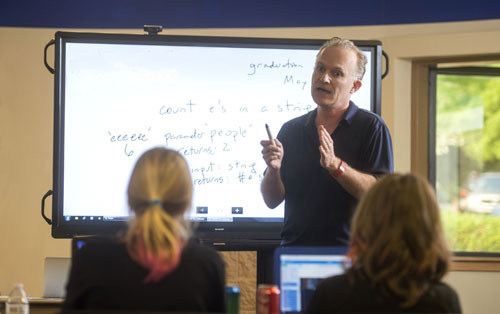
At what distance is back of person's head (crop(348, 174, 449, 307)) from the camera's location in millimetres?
1430

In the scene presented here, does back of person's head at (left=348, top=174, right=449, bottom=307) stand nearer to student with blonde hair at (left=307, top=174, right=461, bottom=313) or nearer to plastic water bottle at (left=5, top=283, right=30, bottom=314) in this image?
student with blonde hair at (left=307, top=174, right=461, bottom=313)

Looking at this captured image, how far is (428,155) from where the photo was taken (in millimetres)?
4215

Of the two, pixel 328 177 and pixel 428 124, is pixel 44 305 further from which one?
pixel 428 124

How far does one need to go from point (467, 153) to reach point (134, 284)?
11.1 ft

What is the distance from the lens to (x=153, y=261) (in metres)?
1.44

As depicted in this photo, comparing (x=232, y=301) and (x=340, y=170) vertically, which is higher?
(x=340, y=170)

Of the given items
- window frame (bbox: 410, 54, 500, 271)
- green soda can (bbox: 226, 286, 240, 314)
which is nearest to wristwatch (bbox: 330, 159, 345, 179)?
green soda can (bbox: 226, 286, 240, 314)

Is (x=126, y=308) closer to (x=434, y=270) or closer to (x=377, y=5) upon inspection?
(x=434, y=270)

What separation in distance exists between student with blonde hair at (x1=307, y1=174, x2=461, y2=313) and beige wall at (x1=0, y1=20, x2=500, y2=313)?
2584 millimetres

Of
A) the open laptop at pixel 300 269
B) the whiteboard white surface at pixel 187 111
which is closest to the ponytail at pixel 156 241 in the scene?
the open laptop at pixel 300 269

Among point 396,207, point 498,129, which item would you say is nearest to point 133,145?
point 396,207

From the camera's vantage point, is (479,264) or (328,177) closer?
(328,177)

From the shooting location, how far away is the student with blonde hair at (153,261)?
1.44 metres

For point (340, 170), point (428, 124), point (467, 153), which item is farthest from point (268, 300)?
point (467, 153)
